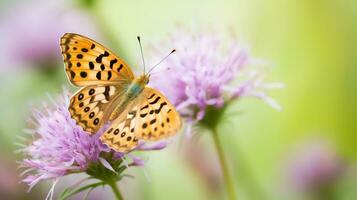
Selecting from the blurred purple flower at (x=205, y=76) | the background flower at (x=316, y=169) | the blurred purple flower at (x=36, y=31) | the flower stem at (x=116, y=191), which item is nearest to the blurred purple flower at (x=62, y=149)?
the flower stem at (x=116, y=191)

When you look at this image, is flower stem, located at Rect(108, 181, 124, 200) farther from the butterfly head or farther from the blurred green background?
the blurred green background

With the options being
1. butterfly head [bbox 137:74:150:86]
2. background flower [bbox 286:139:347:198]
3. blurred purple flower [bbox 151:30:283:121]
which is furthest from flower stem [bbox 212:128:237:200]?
background flower [bbox 286:139:347:198]

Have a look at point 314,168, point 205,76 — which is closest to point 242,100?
point 314,168

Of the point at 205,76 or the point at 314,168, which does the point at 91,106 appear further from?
the point at 314,168

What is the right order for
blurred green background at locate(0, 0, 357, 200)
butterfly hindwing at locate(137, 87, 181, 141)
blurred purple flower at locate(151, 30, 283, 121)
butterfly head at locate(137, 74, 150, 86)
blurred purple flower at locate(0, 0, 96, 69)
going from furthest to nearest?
blurred purple flower at locate(0, 0, 96, 69), blurred green background at locate(0, 0, 357, 200), blurred purple flower at locate(151, 30, 283, 121), butterfly head at locate(137, 74, 150, 86), butterfly hindwing at locate(137, 87, 181, 141)

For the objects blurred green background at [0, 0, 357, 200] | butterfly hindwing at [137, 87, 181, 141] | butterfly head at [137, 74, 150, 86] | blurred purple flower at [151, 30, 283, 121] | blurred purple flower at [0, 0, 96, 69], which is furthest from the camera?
blurred purple flower at [0, 0, 96, 69]

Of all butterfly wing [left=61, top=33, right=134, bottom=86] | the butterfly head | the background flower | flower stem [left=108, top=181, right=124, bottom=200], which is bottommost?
the background flower

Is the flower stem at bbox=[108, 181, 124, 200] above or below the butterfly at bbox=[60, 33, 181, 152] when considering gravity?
below
